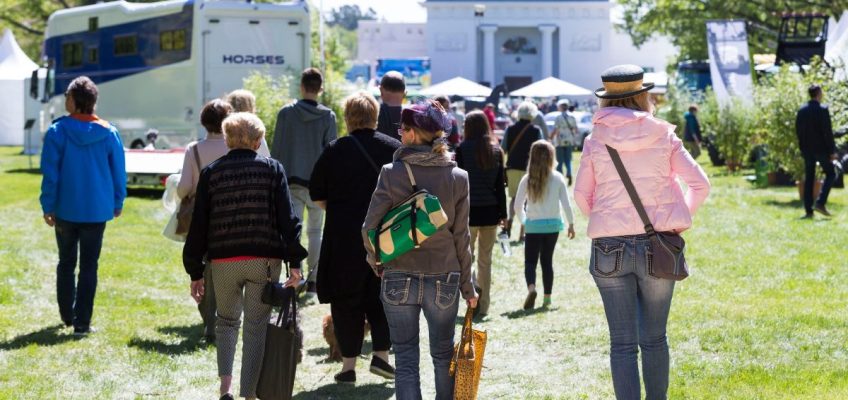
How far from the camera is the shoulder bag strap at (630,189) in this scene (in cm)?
559

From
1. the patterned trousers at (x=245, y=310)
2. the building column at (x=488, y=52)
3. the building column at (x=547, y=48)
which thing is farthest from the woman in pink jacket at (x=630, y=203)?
the building column at (x=547, y=48)

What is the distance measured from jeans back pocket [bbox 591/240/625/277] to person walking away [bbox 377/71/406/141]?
2973 mm

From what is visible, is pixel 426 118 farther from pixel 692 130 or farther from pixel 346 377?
pixel 692 130

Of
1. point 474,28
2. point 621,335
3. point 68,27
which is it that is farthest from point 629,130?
point 474,28

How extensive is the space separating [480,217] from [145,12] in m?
16.2

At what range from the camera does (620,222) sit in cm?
563

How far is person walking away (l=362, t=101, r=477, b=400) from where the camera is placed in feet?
19.3

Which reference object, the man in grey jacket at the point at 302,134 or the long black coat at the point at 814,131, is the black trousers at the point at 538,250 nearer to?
the man in grey jacket at the point at 302,134

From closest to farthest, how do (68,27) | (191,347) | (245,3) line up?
1. (191,347)
2. (245,3)
3. (68,27)

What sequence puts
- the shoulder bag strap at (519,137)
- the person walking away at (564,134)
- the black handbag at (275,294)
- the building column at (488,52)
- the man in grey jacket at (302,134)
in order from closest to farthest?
the black handbag at (275,294)
the man in grey jacket at (302,134)
the shoulder bag strap at (519,137)
the person walking away at (564,134)
the building column at (488,52)

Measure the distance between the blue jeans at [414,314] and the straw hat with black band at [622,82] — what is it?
1081mm

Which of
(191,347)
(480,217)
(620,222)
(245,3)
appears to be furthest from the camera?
(245,3)


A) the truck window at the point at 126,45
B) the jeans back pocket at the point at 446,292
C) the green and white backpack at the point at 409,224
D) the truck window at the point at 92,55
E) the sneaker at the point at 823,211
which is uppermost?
the truck window at the point at 126,45

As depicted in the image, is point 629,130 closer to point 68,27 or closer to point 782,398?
point 782,398
